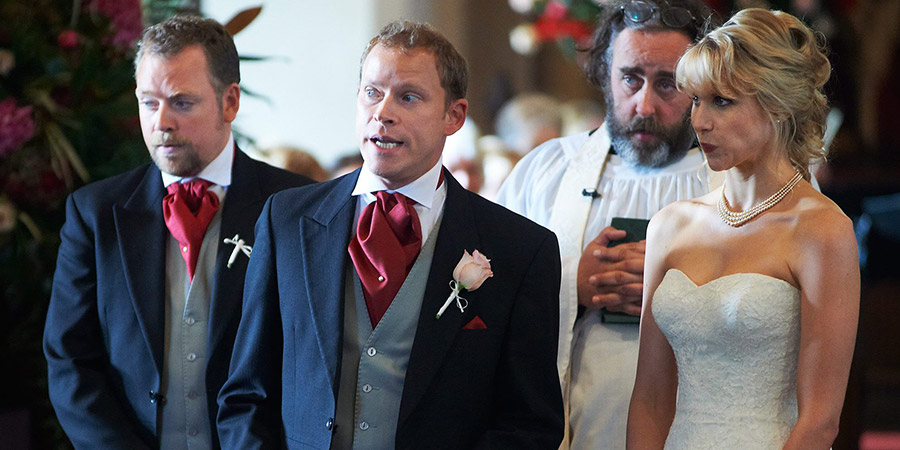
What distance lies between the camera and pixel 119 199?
2.91 metres

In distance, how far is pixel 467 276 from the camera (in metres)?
2.41

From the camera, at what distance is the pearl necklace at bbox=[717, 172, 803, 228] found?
8.23ft

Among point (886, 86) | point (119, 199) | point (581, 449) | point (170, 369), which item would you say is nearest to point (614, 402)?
point (581, 449)

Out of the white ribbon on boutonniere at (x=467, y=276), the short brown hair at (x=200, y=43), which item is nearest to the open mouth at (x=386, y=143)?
the white ribbon on boutonniere at (x=467, y=276)

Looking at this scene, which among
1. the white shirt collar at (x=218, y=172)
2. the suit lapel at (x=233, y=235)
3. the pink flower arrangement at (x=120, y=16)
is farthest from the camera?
the pink flower arrangement at (x=120, y=16)

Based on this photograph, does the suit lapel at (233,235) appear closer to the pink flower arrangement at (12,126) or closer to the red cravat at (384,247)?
the red cravat at (384,247)

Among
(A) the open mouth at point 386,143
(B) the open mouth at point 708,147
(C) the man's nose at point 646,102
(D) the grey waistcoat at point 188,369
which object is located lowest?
(D) the grey waistcoat at point 188,369

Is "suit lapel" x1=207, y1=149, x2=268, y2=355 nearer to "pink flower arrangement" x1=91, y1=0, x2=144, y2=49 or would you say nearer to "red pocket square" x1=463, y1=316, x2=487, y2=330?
"red pocket square" x1=463, y1=316, x2=487, y2=330

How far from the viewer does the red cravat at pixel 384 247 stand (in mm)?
2428

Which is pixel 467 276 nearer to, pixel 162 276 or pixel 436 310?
pixel 436 310

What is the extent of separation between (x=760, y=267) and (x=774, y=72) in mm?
447

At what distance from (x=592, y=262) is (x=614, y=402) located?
401 mm

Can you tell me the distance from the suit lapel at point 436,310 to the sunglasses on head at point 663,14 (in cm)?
93

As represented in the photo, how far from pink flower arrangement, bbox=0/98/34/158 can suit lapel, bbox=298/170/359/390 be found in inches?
55.3
